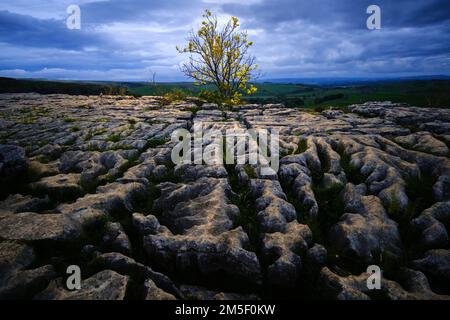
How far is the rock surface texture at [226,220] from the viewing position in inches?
288

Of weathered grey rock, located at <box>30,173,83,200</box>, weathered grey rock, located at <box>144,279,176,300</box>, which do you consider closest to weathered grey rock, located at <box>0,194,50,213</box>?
weathered grey rock, located at <box>30,173,83,200</box>

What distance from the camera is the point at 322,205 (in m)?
10.8

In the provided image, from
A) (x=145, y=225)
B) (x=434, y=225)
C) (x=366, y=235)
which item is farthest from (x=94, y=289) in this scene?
(x=434, y=225)

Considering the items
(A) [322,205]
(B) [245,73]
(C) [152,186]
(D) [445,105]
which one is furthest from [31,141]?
(D) [445,105]

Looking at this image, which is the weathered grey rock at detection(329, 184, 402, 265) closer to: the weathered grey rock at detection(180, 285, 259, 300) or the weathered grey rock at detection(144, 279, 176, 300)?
the weathered grey rock at detection(180, 285, 259, 300)

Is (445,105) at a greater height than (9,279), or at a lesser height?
greater

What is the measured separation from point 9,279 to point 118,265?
2.40 meters

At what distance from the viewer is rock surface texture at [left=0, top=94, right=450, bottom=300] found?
732 cm

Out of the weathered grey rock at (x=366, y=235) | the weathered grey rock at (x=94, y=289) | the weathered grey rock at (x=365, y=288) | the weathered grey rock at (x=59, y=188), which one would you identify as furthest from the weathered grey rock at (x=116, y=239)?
the weathered grey rock at (x=366, y=235)
